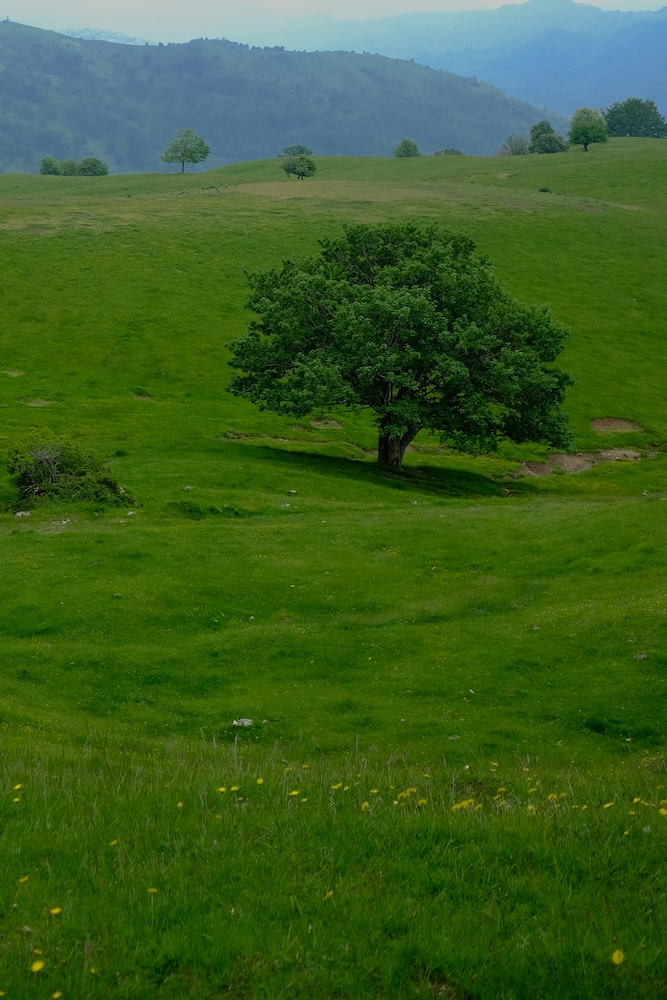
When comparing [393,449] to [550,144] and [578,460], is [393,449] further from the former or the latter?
[550,144]

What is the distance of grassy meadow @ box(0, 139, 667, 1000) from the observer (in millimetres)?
6883

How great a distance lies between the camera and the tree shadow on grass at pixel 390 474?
1874 inches

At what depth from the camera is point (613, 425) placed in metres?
70.3

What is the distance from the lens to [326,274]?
5188 cm

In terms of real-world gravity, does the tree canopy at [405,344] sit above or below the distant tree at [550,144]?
below

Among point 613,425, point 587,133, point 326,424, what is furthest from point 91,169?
point 613,425

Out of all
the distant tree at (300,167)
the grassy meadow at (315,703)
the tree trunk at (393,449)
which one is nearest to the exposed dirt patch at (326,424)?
the grassy meadow at (315,703)

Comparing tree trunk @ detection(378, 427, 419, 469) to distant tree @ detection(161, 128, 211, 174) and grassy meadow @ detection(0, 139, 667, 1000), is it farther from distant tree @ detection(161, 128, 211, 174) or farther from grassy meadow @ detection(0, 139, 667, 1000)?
distant tree @ detection(161, 128, 211, 174)

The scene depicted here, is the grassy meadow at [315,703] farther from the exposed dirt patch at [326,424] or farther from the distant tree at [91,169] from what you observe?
the distant tree at [91,169]

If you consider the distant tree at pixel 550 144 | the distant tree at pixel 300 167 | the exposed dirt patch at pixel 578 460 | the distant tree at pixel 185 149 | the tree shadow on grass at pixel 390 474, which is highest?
the distant tree at pixel 550 144

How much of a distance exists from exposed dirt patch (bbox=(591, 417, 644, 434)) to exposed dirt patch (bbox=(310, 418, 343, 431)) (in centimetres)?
1961

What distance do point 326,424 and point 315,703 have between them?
4308cm

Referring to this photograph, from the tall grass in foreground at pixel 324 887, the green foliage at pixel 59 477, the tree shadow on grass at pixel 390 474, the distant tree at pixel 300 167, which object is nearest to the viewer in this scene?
the tall grass in foreground at pixel 324 887

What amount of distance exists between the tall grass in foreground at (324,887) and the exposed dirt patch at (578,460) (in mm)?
49306
